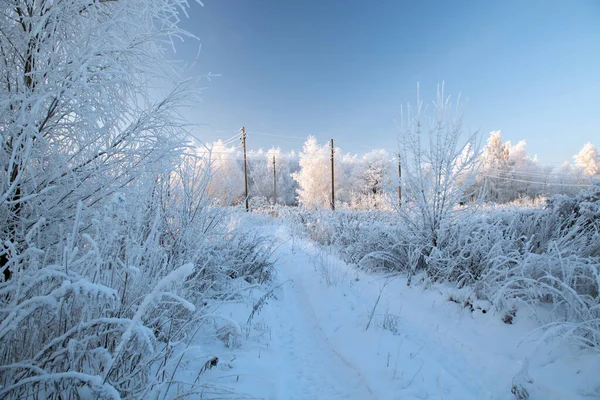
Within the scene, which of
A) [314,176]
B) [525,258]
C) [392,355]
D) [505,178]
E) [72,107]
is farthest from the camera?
[505,178]

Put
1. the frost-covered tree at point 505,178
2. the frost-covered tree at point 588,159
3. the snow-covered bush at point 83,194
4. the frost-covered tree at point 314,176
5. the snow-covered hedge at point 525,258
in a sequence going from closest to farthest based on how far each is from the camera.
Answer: the snow-covered bush at point 83,194, the snow-covered hedge at point 525,258, the frost-covered tree at point 314,176, the frost-covered tree at point 505,178, the frost-covered tree at point 588,159

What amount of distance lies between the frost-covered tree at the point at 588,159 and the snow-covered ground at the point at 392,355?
56301mm

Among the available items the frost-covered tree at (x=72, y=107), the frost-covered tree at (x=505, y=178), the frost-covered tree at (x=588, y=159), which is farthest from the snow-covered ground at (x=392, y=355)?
the frost-covered tree at (x=588, y=159)

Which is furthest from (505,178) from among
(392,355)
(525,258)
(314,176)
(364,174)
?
(392,355)

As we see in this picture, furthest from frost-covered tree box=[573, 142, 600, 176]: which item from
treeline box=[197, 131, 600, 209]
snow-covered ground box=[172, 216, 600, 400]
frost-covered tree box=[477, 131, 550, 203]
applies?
snow-covered ground box=[172, 216, 600, 400]

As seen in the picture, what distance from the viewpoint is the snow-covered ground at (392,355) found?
1903mm

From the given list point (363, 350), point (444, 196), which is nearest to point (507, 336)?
point (363, 350)

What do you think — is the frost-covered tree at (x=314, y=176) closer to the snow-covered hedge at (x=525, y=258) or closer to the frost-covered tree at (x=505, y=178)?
the frost-covered tree at (x=505, y=178)

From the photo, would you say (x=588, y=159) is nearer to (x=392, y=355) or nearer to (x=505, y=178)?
(x=505, y=178)

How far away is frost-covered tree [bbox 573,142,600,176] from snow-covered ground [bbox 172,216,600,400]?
185ft

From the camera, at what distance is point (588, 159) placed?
43469mm

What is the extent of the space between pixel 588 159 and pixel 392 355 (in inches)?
2479

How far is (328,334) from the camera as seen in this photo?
2.97 m

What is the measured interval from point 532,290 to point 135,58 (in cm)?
427
